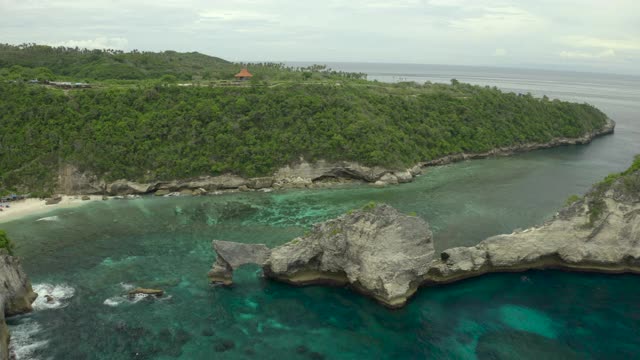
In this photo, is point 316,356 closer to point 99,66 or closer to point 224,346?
point 224,346

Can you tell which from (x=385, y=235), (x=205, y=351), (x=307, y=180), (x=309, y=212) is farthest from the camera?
(x=307, y=180)

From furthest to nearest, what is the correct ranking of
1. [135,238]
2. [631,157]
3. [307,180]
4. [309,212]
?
[631,157]
[307,180]
[309,212]
[135,238]

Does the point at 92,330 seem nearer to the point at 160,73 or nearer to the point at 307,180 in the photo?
the point at 307,180

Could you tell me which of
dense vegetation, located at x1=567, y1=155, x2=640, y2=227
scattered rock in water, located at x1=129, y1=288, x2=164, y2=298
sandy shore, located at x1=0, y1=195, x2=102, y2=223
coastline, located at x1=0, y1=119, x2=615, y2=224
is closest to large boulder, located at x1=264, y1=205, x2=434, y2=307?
scattered rock in water, located at x1=129, y1=288, x2=164, y2=298

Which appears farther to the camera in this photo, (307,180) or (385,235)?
(307,180)

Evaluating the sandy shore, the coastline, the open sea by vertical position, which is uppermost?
the coastline

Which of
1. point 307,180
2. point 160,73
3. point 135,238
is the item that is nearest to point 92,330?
point 135,238

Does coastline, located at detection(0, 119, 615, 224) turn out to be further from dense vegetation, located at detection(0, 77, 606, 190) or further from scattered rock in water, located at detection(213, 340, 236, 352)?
scattered rock in water, located at detection(213, 340, 236, 352)
